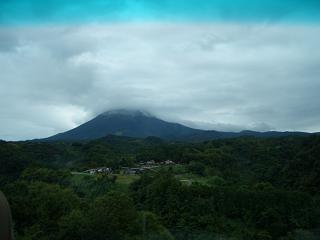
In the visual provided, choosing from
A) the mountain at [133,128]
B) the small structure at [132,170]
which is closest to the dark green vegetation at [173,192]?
the small structure at [132,170]

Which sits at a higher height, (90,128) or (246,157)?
(90,128)

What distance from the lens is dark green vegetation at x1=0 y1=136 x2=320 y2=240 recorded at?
15263mm

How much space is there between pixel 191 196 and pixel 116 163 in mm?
20356

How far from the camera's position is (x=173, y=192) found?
28578 mm

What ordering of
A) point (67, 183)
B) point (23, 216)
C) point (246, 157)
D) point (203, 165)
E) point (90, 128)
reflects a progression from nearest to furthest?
point (23, 216) → point (67, 183) → point (203, 165) → point (246, 157) → point (90, 128)

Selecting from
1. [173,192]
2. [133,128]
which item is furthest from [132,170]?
[133,128]

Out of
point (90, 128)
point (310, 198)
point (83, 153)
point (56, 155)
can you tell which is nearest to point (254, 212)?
point (310, 198)

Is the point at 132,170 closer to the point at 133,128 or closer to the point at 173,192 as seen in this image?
the point at 173,192

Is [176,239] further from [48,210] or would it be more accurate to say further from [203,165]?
[203,165]

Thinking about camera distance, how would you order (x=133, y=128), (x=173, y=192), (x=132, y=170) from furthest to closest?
(x=133, y=128)
(x=132, y=170)
(x=173, y=192)

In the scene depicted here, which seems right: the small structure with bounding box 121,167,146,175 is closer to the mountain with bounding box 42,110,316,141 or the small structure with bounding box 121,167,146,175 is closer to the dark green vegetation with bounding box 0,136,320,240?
the dark green vegetation with bounding box 0,136,320,240

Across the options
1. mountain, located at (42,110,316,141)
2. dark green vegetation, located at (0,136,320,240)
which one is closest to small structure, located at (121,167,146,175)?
dark green vegetation, located at (0,136,320,240)

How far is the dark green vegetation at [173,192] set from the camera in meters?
15.3

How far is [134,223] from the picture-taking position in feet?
55.2
